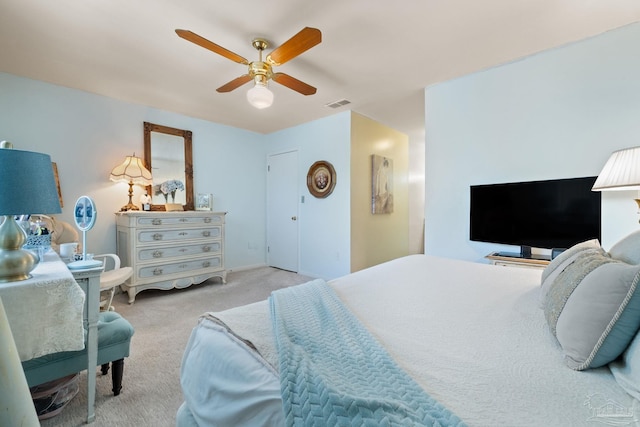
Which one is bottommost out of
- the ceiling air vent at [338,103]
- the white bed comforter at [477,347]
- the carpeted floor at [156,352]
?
the carpeted floor at [156,352]

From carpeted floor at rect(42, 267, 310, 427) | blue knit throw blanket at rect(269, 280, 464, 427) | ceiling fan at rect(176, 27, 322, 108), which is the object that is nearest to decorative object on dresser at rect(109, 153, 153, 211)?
carpeted floor at rect(42, 267, 310, 427)

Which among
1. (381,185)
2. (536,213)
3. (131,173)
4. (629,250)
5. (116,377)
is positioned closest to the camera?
(629,250)

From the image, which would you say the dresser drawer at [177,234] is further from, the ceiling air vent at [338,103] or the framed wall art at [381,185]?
the framed wall art at [381,185]

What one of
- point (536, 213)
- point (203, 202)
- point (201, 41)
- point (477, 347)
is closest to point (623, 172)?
point (536, 213)

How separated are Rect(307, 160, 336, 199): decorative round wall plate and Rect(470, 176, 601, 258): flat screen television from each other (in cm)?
189

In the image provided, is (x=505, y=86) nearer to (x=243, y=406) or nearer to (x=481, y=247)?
(x=481, y=247)

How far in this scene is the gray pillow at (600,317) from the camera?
684 millimetres

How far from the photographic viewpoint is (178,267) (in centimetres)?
333

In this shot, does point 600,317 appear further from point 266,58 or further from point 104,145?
point 104,145

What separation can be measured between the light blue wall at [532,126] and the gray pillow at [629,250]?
5.03ft

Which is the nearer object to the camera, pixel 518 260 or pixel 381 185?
pixel 518 260

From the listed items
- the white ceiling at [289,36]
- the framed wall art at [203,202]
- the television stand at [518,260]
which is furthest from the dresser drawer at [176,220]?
the television stand at [518,260]

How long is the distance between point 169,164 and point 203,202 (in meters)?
0.70

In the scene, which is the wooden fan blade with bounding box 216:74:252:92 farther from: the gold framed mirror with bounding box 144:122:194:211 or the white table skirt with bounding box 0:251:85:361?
the gold framed mirror with bounding box 144:122:194:211
